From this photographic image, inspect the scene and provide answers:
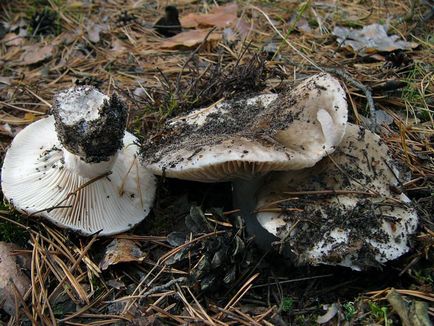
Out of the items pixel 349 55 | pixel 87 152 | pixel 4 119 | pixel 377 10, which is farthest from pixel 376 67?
pixel 4 119

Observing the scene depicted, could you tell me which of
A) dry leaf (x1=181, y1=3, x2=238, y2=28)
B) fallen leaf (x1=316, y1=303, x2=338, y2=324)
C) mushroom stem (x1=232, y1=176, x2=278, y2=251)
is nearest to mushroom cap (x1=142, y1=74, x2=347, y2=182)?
mushroom stem (x1=232, y1=176, x2=278, y2=251)

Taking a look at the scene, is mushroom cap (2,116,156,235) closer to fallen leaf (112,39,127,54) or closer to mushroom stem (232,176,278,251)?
mushroom stem (232,176,278,251)

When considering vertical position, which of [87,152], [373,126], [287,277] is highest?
[87,152]

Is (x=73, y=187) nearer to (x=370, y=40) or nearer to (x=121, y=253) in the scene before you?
(x=121, y=253)

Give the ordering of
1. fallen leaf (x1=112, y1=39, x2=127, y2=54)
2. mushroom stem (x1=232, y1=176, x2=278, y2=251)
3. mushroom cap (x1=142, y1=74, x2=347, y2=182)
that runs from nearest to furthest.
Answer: mushroom cap (x1=142, y1=74, x2=347, y2=182)
mushroom stem (x1=232, y1=176, x2=278, y2=251)
fallen leaf (x1=112, y1=39, x2=127, y2=54)

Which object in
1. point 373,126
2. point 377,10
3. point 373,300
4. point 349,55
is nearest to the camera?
point 373,300

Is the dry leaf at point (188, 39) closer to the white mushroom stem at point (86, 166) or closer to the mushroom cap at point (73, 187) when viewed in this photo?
the mushroom cap at point (73, 187)

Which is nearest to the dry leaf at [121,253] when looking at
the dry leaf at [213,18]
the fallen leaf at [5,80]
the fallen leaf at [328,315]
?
the fallen leaf at [328,315]

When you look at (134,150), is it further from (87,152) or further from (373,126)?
(373,126)
